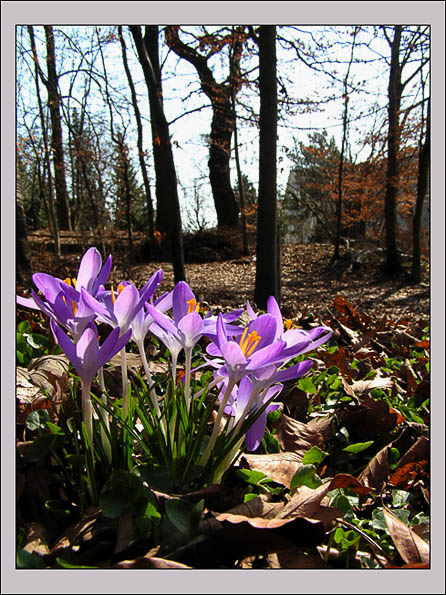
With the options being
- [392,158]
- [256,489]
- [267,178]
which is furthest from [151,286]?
[392,158]

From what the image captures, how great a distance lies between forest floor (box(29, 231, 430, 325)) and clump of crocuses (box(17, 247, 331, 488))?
6.79 metres

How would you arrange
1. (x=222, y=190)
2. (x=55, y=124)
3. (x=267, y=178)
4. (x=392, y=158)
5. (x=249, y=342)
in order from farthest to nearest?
(x=222, y=190)
(x=55, y=124)
(x=392, y=158)
(x=267, y=178)
(x=249, y=342)

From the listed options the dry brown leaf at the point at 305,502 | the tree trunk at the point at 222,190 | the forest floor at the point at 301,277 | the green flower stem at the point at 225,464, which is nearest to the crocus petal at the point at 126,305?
the green flower stem at the point at 225,464

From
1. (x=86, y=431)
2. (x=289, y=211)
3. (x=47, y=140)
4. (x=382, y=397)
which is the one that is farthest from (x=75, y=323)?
(x=289, y=211)

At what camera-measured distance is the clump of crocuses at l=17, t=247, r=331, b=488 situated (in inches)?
33.3

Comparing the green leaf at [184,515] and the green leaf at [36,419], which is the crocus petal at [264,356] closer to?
the green leaf at [184,515]

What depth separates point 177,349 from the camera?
3.45 feet

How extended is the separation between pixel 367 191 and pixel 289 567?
1514cm

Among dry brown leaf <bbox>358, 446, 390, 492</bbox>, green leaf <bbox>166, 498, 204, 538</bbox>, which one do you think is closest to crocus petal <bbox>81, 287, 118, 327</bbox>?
green leaf <bbox>166, 498, 204, 538</bbox>

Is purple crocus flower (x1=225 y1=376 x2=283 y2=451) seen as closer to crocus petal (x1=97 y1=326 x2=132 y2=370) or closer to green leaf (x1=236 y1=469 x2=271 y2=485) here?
green leaf (x1=236 y1=469 x2=271 y2=485)

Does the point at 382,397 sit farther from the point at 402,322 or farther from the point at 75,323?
the point at 402,322

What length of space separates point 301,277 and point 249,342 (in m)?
11.7

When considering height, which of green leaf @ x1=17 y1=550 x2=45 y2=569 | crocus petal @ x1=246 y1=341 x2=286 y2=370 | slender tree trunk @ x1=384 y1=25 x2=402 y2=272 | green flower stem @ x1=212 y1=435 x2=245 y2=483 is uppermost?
slender tree trunk @ x1=384 y1=25 x2=402 y2=272

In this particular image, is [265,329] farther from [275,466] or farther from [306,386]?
[306,386]
